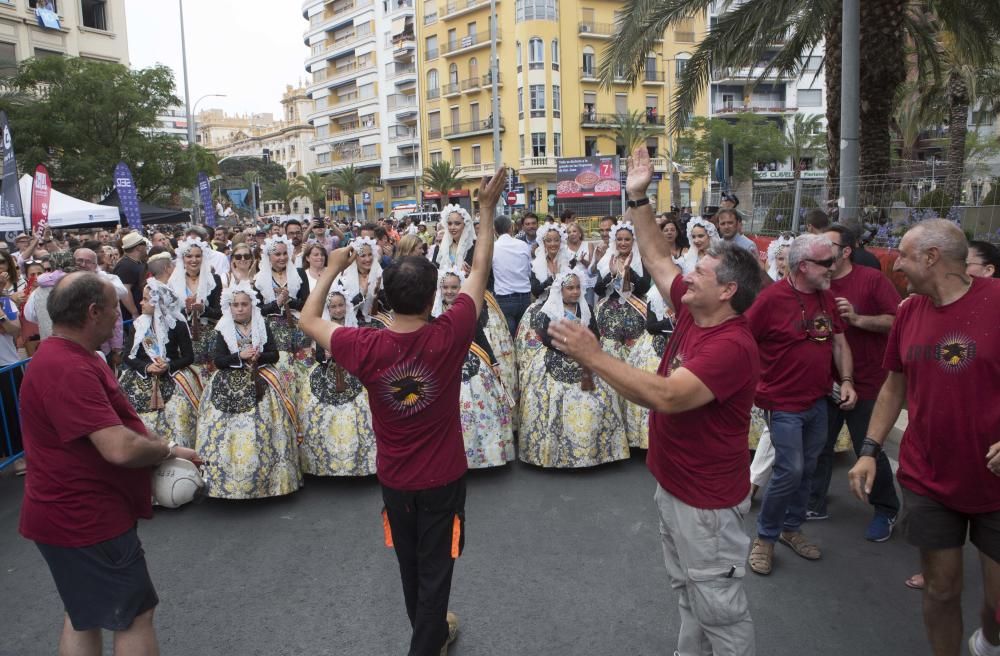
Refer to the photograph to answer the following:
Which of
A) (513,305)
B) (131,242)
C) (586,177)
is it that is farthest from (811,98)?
(131,242)

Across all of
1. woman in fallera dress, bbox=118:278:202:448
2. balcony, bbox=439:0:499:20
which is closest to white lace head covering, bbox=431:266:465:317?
woman in fallera dress, bbox=118:278:202:448

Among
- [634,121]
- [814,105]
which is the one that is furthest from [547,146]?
[814,105]

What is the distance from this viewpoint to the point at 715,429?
2846 mm

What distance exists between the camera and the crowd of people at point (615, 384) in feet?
9.41

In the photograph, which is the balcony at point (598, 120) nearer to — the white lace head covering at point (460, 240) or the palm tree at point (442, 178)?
the palm tree at point (442, 178)

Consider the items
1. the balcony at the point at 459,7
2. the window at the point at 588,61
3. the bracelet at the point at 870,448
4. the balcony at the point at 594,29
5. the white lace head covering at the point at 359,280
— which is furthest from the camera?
the balcony at the point at 459,7

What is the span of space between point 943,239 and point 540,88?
50.7m

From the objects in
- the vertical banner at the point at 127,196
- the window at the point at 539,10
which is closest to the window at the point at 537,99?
the window at the point at 539,10

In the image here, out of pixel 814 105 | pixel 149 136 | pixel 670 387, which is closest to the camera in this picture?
pixel 670 387

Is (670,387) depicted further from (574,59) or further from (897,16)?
(574,59)

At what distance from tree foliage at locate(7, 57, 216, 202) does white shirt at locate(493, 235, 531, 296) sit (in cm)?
2128

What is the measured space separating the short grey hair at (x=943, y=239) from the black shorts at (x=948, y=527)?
0.99 m

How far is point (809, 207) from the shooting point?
10.4m

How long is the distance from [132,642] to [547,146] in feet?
168
